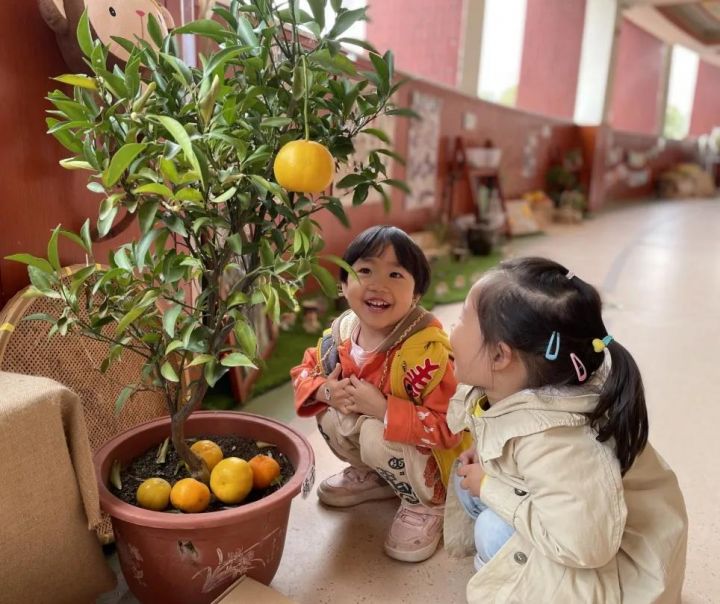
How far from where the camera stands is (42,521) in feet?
3.21

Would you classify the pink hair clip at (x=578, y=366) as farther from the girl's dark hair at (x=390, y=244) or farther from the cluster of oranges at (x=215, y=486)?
the cluster of oranges at (x=215, y=486)

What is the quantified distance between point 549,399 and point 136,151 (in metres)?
0.74

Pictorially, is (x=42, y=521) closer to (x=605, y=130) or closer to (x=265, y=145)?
(x=265, y=145)

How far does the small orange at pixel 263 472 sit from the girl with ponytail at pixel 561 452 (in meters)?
0.40

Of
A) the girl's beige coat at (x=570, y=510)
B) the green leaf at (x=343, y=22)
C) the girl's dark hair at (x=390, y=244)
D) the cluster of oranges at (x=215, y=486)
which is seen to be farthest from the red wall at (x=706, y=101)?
the cluster of oranges at (x=215, y=486)

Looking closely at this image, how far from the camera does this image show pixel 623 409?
99 cm

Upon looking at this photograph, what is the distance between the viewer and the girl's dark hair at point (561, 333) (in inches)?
39.4

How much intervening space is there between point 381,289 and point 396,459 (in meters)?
0.38

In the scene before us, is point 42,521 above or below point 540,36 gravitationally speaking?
below

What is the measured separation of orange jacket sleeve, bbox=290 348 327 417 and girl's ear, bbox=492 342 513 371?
50 cm

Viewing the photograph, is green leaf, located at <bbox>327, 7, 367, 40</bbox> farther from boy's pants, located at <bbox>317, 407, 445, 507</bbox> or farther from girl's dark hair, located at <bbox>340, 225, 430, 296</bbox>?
boy's pants, located at <bbox>317, 407, 445, 507</bbox>

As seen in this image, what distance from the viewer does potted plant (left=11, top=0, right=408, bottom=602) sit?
2.86 ft

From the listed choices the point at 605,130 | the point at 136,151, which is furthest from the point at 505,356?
the point at 605,130

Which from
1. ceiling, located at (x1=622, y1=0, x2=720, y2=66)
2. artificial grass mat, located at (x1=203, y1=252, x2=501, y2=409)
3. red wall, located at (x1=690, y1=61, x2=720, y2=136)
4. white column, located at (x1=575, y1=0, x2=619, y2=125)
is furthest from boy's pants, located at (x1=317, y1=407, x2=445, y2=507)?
red wall, located at (x1=690, y1=61, x2=720, y2=136)
